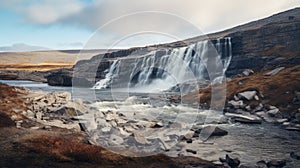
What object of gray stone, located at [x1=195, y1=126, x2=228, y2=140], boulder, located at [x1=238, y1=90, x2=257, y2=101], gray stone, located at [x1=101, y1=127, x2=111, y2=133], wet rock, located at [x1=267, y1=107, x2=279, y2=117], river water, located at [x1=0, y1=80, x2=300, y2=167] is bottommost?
river water, located at [x1=0, y1=80, x2=300, y2=167]

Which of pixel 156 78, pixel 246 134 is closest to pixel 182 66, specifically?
pixel 156 78

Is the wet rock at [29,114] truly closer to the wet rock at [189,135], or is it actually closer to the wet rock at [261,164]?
the wet rock at [189,135]

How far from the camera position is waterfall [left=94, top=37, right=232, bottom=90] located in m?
74.1

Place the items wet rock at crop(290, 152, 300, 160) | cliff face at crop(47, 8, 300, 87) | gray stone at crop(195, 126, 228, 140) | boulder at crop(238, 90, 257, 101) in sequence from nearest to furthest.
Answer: wet rock at crop(290, 152, 300, 160) < gray stone at crop(195, 126, 228, 140) < boulder at crop(238, 90, 257, 101) < cliff face at crop(47, 8, 300, 87)

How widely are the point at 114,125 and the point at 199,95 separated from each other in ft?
87.3

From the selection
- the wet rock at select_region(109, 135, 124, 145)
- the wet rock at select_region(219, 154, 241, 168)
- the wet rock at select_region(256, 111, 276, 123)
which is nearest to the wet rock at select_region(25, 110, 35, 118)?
the wet rock at select_region(109, 135, 124, 145)

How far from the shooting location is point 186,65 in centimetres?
7594

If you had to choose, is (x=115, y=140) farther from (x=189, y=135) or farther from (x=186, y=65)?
(x=186, y=65)

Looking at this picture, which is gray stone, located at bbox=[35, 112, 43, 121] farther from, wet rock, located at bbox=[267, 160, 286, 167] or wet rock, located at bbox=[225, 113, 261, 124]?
wet rock, located at bbox=[225, 113, 261, 124]

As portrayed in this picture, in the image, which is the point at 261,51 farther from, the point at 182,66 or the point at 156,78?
the point at 156,78

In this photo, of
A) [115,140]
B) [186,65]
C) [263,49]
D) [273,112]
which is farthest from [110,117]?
[263,49]

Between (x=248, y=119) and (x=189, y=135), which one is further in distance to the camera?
(x=248, y=119)

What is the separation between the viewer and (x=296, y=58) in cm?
6656

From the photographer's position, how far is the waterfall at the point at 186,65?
74081mm
